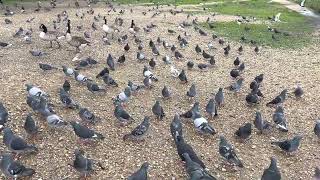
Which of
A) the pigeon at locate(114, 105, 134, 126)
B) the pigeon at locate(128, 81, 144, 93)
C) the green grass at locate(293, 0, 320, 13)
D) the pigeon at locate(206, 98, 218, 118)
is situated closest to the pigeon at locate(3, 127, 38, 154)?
the pigeon at locate(114, 105, 134, 126)

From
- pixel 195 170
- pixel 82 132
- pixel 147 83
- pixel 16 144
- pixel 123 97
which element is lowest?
pixel 147 83

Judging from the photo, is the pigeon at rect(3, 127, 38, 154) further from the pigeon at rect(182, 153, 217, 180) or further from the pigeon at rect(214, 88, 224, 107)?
the pigeon at rect(214, 88, 224, 107)

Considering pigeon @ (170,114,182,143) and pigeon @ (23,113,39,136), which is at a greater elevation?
pigeon @ (23,113,39,136)

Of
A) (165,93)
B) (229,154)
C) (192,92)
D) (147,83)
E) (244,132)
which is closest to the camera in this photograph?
(229,154)

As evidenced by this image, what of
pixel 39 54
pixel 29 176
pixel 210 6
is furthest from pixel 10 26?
pixel 210 6

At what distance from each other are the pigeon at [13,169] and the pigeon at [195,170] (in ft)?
12.3

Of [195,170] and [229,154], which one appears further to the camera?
[229,154]

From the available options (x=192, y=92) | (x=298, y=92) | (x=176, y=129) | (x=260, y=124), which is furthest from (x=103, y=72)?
(x=298, y=92)

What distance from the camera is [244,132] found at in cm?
1344

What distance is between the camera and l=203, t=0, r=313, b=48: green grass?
3062 centimetres

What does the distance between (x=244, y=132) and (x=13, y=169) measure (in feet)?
22.7

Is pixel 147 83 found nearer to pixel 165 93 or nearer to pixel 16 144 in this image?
pixel 165 93

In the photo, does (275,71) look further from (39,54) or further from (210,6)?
(210,6)

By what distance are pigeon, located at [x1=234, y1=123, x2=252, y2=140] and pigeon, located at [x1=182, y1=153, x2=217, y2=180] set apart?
9.75 ft
